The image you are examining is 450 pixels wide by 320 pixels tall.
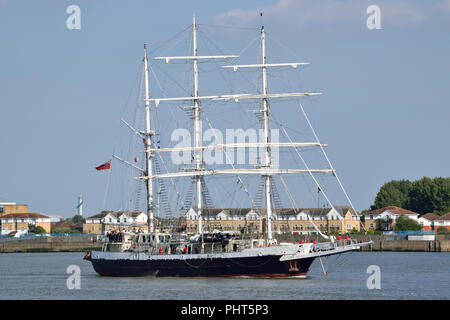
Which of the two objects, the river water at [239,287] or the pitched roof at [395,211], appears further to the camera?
the pitched roof at [395,211]

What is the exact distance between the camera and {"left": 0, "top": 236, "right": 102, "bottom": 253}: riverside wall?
158875mm

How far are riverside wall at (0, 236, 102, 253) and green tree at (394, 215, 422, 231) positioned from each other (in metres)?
60.0

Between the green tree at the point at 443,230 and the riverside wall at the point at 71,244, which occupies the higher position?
the green tree at the point at 443,230

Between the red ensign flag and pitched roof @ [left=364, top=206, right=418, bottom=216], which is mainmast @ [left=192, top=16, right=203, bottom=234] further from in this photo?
pitched roof @ [left=364, top=206, right=418, bottom=216]

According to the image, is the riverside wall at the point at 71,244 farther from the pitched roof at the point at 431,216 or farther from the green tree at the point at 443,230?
the pitched roof at the point at 431,216

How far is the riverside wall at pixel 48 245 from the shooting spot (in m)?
159

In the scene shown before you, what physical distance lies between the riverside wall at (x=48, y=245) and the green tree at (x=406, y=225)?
5997cm

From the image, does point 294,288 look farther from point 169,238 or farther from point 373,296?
point 169,238

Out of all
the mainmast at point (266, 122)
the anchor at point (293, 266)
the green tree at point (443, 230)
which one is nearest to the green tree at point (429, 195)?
the green tree at point (443, 230)

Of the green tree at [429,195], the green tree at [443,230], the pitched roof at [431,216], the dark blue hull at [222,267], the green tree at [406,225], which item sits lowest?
the dark blue hull at [222,267]

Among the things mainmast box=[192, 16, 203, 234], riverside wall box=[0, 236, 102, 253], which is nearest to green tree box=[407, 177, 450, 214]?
riverside wall box=[0, 236, 102, 253]

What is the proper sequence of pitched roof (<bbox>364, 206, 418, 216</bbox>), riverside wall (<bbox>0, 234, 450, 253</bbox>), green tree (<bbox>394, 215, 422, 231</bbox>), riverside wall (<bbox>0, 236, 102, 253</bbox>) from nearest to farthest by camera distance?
riverside wall (<bbox>0, 234, 450, 253</bbox>) < riverside wall (<bbox>0, 236, 102, 253</bbox>) < green tree (<bbox>394, 215, 422, 231</bbox>) < pitched roof (<bbox>364, 206, 418, 216</bbox>)

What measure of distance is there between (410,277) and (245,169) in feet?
58.2

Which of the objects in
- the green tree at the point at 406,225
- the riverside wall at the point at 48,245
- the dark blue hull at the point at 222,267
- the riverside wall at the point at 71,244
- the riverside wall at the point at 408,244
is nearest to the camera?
the dark blue hull at the point at 222,267
